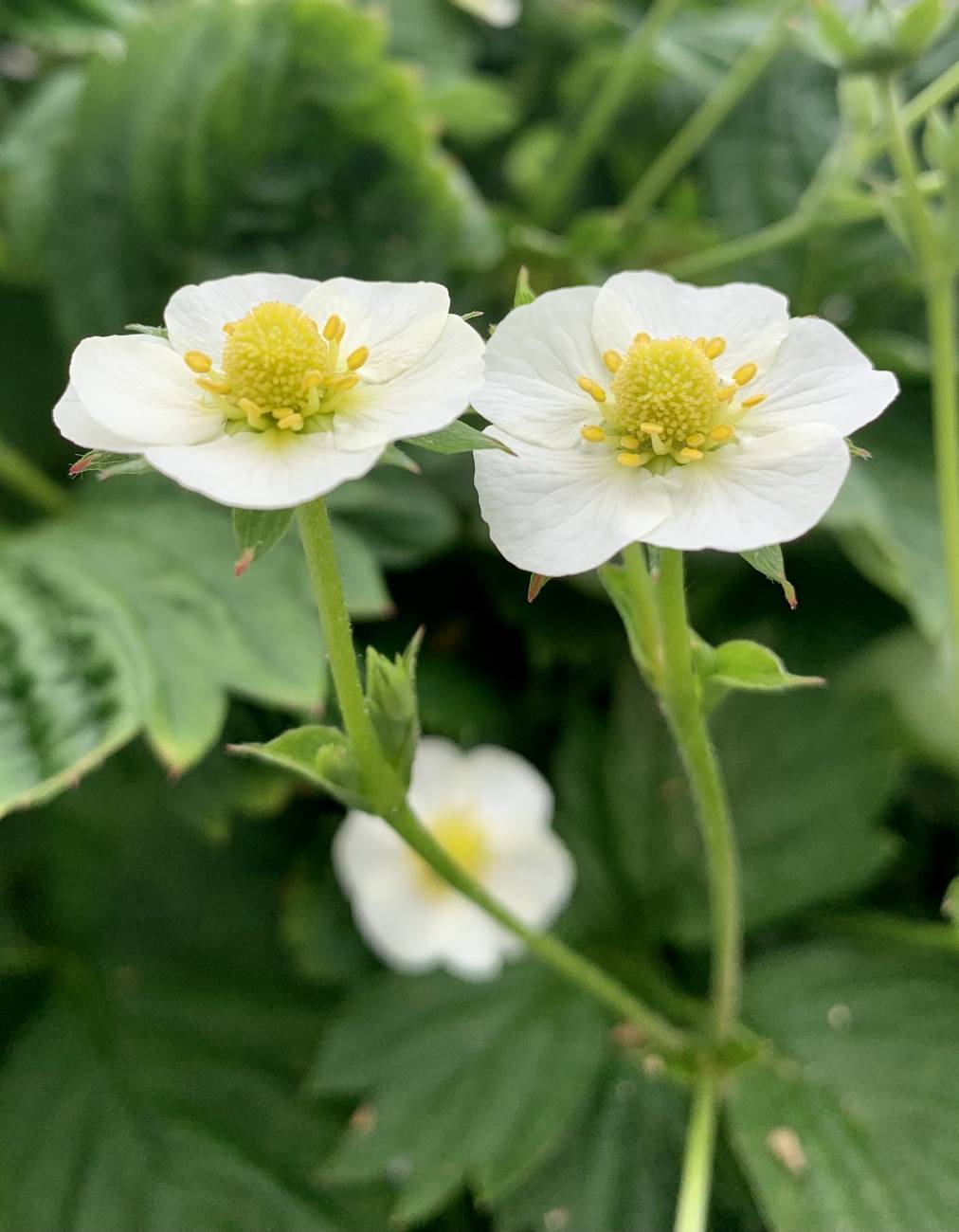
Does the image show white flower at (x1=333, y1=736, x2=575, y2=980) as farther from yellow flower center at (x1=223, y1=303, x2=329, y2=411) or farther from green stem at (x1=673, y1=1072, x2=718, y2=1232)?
yellow flower center at (x1=223, y1=303, x2=329, y2=411)

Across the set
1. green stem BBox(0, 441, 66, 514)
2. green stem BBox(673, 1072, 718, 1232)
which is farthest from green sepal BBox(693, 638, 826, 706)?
green stem BBox(0, 441, 66, 514)

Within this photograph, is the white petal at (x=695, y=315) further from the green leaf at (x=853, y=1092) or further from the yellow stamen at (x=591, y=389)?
the green leaf at (x=853, y=1092)

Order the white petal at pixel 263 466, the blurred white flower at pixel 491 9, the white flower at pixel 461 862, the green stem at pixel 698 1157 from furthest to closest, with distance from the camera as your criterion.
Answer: the blurred white flower at pixel 491 9 → the white flower at pixel 461 862 → the green stem at pixel 698 1157 → the white petal at pixel 263 466

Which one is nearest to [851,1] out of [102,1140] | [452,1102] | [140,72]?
[140,72]

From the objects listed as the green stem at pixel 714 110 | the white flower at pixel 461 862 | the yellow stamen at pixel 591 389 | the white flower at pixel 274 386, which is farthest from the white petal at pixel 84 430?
the green stem at pixel 714 110

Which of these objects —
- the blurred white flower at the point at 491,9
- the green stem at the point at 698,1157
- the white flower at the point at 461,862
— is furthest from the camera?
the blurred white flower at the point at 491,9

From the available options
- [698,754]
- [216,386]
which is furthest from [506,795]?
[216,386]

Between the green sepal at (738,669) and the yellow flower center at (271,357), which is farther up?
the yellow flower center at (271,357)
